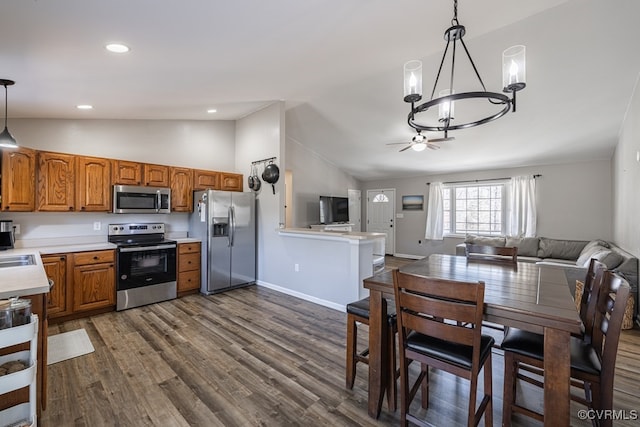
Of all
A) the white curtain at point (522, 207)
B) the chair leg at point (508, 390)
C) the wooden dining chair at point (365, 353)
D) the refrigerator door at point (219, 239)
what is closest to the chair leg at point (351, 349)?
the wooden dining chair at point (365, 353)

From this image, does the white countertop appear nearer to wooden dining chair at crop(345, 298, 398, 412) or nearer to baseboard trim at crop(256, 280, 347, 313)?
wooden dining chair at crop(345, 298, 398, 412)

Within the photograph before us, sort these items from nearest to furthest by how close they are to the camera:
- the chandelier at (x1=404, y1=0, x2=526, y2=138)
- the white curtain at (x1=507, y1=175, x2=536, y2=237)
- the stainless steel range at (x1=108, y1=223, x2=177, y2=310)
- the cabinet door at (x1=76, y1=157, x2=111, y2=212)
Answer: the chandelier at (x1=404, y1=0, x2=526, y2=138)
the cabinet door at (x1=76, y1=157, x2=111, y2=212)
the stainless steel range at (x1=108, y1=223, x2=177, y2=310)
the white curtain at (x1=507, y1=175, x2=536, y2=237)

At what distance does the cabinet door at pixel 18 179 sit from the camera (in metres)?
3.08

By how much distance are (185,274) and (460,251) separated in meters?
5.39

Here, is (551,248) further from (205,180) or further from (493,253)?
(205,180)

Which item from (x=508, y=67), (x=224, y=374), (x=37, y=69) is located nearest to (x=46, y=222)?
(x=37, y=69)

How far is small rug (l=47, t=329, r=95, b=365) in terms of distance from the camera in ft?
8.52

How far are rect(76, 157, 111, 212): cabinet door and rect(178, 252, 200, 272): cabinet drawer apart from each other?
118 cm

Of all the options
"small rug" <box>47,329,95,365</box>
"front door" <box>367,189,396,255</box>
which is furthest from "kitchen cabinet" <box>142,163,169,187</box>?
"front door" <box>367,189,396,255</box>

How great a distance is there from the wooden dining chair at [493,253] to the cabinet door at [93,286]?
4221 mm

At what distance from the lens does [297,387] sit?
217 centimetres

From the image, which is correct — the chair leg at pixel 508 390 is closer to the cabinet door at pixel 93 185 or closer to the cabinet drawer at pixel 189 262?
the cabinet drawer at pixel 189 262

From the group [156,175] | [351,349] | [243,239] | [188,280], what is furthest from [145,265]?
[351,349]

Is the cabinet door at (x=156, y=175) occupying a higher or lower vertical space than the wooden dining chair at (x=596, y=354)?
higher
